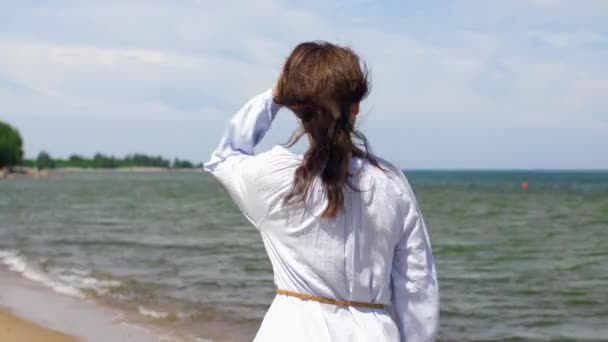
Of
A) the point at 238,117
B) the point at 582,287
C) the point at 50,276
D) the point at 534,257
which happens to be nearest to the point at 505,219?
the point at 534,257

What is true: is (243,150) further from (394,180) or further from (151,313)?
(151,313)

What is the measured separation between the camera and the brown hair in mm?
1744

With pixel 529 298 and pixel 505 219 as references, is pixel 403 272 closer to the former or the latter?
pixel 529 298

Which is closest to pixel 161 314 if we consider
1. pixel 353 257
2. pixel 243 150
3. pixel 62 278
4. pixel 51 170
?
pixel 62 278

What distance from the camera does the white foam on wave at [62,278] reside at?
35.3 ft

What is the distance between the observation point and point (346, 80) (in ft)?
5.70

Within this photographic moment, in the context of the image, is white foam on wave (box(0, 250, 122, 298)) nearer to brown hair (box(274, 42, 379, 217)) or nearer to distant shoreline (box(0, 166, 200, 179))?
brown hair (box(274, 42, 379, 217))

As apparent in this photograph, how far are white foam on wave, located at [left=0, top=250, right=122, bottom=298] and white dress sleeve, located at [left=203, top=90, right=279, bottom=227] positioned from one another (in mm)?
8670

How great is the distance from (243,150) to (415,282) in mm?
533

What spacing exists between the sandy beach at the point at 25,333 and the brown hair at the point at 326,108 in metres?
5.87

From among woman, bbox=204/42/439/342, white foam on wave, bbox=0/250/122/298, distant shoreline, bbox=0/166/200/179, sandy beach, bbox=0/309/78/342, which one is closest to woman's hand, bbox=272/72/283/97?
woman, bbox=204/42/439/342

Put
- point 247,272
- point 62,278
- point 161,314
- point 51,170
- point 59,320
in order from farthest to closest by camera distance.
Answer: point 51,170 → point 247,272 → point 62,278 → point 161,314 → point 59,320

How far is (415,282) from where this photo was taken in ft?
5.99

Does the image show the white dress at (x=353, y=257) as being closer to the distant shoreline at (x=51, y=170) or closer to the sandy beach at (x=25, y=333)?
the sandy beach at (x=25, y=333)
